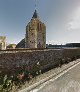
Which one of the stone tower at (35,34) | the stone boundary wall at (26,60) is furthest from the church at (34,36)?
the stone boundary wall at (26,60)

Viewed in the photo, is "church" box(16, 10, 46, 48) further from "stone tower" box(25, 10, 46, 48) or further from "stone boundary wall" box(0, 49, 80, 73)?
"stone boundary wall" box(0, 49, 80, 73)

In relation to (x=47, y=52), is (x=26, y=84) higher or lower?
lower

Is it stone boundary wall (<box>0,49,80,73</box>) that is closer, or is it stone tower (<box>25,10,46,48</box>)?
stone boundary wall (<box>0,49,80,73</box>)

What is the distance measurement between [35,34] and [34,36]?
0.89 meters

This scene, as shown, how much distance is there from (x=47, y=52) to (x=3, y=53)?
7.00 m

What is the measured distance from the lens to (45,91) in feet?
26.2

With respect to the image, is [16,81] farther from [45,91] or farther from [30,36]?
[30,36]

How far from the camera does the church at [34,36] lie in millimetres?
57906

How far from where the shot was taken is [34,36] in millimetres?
59500

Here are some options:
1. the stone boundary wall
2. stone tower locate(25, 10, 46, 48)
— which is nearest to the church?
stone tower locate(25, 10, 46, 48)

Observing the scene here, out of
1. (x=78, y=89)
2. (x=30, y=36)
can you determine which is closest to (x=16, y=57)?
(x=78, y=89)

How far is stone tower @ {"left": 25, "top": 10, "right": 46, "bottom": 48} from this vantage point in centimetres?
5781

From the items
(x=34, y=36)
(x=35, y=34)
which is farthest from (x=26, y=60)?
(x=35, y=34)

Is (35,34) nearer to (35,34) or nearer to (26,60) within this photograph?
(35,34)
